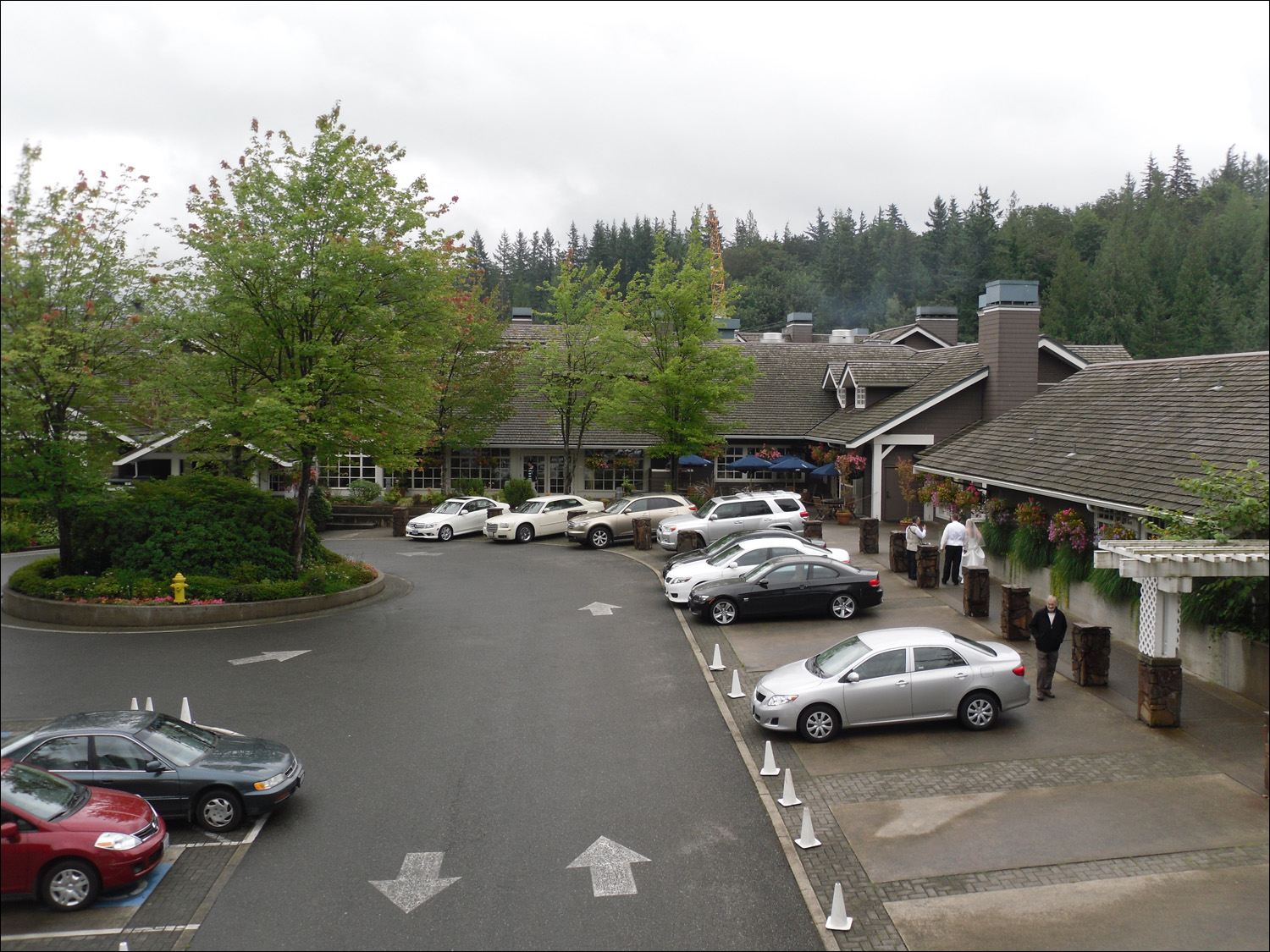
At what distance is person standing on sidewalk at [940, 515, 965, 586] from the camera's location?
2109 centimetres

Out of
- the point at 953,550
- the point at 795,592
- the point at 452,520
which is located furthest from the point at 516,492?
the point at 795,592

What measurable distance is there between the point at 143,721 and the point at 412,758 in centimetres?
326

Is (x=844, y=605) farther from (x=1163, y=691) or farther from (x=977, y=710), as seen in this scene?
(x=1163, y=691)

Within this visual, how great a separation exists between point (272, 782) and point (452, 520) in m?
22.1

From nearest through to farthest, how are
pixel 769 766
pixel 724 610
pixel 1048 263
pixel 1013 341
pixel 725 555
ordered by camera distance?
pixel 769 766, pixel 724 610, pixel 725 555, pixel 1013 341, pixel 1048 263

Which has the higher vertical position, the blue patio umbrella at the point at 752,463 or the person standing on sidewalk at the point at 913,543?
the blue patio umbrella at the point at 752,463

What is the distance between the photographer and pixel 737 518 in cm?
2641

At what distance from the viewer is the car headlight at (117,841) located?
26.9ft

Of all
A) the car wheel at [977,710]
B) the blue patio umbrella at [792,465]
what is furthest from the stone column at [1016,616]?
the blue patio umbrella at [792,465]

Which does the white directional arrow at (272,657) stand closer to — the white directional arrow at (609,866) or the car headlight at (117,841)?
the car headlight at (117,841)


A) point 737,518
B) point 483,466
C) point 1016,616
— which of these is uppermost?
point 483,466

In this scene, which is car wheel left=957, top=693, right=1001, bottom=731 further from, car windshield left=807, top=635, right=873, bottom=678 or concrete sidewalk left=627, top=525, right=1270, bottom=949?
car windshield left=807, top=635, right=873, bottom=678

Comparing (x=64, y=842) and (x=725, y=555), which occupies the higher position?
(x=725, y=555)

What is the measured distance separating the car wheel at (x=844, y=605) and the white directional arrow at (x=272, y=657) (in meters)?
10.3
